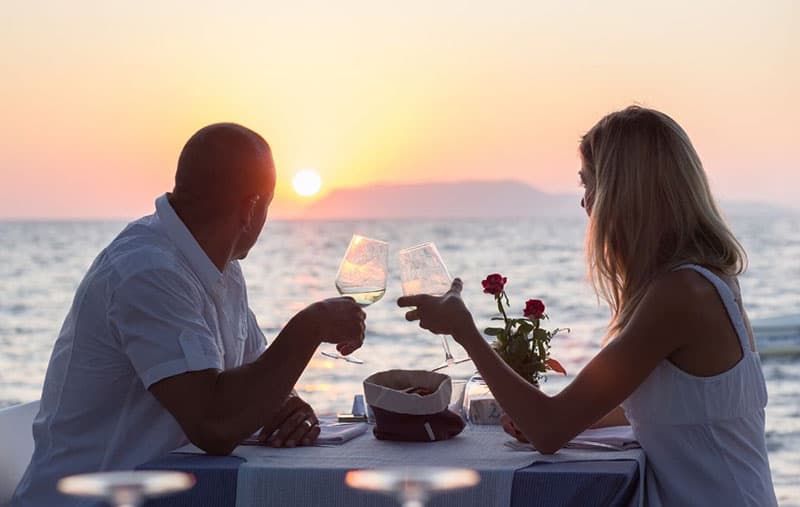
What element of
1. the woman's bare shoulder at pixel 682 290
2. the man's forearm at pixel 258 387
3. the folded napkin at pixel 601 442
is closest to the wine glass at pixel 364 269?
the man's forearm at pixel 258 387

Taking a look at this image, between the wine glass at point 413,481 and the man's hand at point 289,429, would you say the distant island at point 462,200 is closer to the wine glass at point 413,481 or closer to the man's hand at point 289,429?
the man's hand at point 289,429

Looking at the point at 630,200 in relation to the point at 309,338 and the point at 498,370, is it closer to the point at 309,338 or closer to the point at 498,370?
the point at 498,370

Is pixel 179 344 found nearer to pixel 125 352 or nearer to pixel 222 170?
pixel 125 352

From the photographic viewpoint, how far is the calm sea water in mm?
12320

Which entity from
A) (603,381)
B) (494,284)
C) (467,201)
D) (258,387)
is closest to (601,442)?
(603,381)

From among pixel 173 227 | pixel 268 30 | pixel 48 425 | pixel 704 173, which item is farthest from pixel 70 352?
pixel 268 30

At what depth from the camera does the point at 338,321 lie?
9.07ft

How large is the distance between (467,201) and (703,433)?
32.9m

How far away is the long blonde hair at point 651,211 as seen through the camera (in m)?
2.73

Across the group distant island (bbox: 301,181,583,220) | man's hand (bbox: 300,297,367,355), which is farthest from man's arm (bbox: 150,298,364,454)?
distant island (bbox: 301,181,583,220)

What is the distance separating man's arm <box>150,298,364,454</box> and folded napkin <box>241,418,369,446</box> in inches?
3.9

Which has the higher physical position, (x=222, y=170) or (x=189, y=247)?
(x=222, y=170)

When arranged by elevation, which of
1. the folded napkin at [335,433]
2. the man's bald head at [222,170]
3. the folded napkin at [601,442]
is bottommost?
the folded napkin at [335,433]

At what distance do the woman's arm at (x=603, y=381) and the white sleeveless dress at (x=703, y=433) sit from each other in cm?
7
